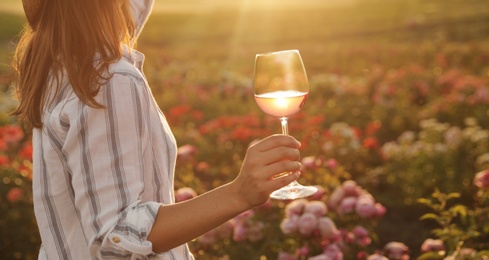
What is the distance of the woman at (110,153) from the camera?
1691 millimetres

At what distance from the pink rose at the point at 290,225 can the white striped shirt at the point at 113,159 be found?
1.95 metres

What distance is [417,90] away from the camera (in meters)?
8.49

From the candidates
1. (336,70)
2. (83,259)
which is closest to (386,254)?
(83,259)

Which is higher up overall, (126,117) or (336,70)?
(126,117)

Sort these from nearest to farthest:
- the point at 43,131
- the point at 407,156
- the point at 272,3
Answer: the point at 43,131, the point at 407,156, the point at 272,3

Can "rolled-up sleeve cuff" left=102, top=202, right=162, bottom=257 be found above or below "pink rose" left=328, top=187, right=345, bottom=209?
above

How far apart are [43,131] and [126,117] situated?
0.85 feet

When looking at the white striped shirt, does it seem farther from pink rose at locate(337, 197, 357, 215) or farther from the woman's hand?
pink rose at locate(337, 197, 357, 215)

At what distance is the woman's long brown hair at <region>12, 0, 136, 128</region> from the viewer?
174cm

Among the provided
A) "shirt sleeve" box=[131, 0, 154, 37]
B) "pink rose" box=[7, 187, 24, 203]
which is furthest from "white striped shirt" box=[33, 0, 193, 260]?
"pink rose" box=[7, 187, 24, 203]

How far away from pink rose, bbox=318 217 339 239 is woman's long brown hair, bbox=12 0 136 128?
2050mm

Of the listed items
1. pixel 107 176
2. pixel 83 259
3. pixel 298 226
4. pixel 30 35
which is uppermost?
pixel 30 35

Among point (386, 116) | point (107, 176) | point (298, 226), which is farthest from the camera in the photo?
point (386, 116)

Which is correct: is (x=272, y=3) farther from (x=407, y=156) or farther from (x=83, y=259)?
(x=83, y=259)
